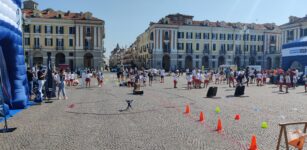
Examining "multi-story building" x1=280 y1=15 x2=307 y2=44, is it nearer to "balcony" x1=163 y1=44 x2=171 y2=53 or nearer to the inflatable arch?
"balcony" x1=163 y1=44 x2=171 y2=53

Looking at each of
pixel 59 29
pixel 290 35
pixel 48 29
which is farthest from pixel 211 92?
pixel 290 35

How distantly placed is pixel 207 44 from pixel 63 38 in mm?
35067

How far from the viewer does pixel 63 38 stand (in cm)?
→ 6194

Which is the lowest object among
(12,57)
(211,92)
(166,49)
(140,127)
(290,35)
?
(140,127)

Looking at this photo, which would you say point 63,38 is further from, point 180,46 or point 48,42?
point 180,46

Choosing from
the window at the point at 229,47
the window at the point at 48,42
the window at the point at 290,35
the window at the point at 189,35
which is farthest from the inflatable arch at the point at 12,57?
the window at the point at 229,47

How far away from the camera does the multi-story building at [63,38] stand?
60.2 meters

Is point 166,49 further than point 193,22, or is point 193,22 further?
point 193,22

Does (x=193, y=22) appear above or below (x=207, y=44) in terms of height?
above

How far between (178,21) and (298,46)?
42.4m

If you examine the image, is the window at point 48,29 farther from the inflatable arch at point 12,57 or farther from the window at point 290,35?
the window at point 290,35

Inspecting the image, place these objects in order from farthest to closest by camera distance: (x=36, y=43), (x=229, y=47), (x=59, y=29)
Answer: (x=229, y=47) → (x=59, y=29) → (x=36, y=43)

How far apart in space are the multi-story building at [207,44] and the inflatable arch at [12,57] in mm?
55083

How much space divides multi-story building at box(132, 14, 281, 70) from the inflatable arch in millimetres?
55083
